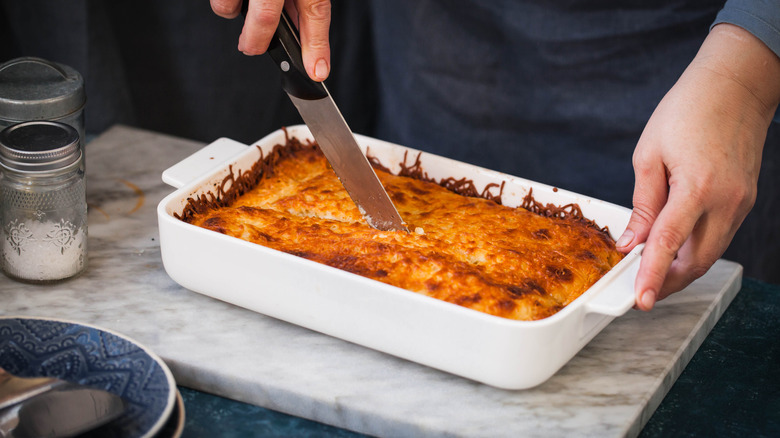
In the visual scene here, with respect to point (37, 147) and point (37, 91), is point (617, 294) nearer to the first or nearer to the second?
point (37, 147)

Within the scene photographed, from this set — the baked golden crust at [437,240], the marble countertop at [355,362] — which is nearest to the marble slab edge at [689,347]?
the marble countertop at [355,362]

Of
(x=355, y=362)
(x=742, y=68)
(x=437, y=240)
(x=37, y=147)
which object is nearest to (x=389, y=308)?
(x=355, y=362)

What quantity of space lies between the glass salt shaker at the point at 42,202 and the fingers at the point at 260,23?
0.38m

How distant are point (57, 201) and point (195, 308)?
1.09 feet

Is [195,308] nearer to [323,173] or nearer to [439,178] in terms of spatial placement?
[323,173]

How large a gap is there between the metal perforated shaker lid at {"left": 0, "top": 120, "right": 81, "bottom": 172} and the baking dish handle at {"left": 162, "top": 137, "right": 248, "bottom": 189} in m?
0.22

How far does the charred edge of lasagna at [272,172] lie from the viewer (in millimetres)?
1676

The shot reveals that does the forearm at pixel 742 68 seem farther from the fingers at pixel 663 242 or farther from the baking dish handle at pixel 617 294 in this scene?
the baking dish handle at pixel 617 294

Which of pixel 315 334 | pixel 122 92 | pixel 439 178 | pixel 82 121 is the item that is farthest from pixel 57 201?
pixel 122 92

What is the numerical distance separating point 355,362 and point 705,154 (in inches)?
28.8

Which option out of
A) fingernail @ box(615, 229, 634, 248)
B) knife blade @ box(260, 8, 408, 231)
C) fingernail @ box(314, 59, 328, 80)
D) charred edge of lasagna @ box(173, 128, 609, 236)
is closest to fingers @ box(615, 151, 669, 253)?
fingernail @ box(615, 229, 634, 248)

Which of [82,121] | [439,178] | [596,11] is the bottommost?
[439,178]

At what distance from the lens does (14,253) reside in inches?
62.5

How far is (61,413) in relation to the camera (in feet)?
3.79
